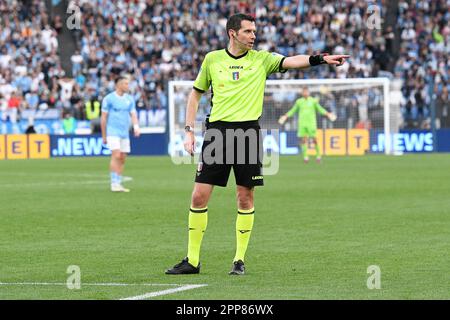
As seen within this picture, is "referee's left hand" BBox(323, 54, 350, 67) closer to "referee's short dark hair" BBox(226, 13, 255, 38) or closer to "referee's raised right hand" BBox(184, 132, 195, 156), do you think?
"referee's short dark hair" BBox(226, 13, 255, 38)

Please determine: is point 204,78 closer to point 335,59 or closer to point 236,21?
point 236,21

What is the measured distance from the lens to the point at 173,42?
45.2 m

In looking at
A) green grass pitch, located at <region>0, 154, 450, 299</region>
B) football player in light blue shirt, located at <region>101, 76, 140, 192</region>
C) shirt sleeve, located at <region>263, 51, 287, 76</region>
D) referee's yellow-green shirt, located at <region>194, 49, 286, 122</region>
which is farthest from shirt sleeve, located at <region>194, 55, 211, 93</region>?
football player in light blue shirt, located at <region>101, 76, 140, 192</region>

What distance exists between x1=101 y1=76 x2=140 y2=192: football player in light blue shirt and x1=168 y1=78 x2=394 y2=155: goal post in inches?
617

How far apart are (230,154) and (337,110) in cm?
2948

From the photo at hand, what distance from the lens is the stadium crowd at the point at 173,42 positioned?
4272 centimetres

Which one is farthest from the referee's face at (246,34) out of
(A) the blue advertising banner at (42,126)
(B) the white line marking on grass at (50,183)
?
(A) the blue advertising banner at (42,126)

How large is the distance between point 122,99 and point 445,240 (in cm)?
1038

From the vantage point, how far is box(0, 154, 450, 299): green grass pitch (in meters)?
9.39

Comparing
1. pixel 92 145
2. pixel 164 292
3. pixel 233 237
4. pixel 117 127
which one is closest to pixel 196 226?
pixel 164 292

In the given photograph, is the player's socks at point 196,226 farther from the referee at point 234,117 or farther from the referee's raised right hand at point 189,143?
the referee's raised right hand at point 189,143

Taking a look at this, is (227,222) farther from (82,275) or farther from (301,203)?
(82,275)

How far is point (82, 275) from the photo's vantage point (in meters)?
10.2

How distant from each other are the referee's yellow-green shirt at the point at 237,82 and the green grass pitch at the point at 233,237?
4.84 feet
